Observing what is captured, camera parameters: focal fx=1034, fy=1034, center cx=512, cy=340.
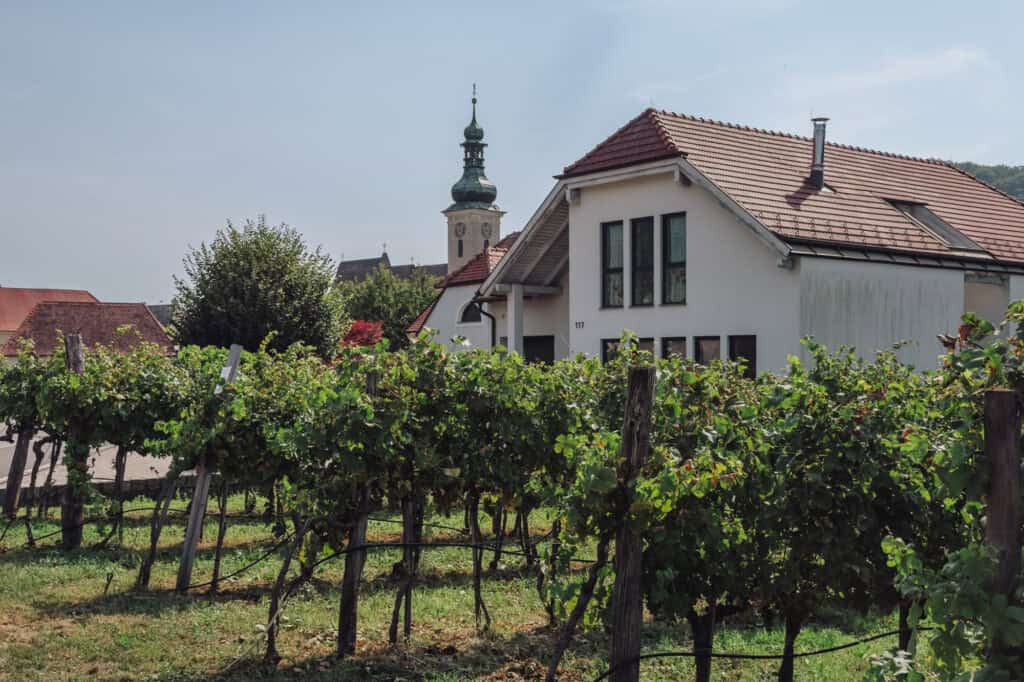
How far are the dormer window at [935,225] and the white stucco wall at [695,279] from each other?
210 inches

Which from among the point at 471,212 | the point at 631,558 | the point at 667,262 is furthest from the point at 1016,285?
the point at 471,212

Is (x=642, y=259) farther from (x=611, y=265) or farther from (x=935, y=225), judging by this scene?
(x=935, y=225)

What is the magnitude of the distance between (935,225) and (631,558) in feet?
69.0

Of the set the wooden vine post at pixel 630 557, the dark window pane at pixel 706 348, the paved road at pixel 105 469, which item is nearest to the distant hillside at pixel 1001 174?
the dark window pane at pixel 706 348

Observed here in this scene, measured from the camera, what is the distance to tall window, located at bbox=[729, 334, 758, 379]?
2028cm

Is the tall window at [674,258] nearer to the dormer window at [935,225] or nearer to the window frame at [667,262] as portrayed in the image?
the window frame at [667,262]

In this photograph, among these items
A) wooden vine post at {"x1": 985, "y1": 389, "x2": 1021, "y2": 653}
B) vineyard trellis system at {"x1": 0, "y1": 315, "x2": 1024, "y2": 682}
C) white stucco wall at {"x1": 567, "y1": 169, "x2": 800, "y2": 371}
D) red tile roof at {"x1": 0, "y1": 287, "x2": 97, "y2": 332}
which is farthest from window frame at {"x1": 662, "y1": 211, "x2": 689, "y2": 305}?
red tile roof at {"x1": 0, "y1": 287, "x2": 97, "y2": 332}

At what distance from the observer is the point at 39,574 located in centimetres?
1134

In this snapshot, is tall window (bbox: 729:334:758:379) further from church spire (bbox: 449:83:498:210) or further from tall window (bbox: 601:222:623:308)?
church spire (bbox: 449:83:498:210)

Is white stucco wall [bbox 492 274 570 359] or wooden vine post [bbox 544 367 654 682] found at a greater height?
white stucco wall [bbox 492 274 570 359]

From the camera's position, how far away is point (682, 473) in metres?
5.65

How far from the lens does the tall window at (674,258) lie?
21672mm

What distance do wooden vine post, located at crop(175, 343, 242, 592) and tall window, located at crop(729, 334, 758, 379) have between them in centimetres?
1183

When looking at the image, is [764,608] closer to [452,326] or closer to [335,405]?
[335,405]
